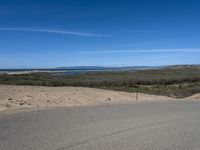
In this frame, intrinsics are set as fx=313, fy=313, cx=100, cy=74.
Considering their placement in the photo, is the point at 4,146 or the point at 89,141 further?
the point at 89,141

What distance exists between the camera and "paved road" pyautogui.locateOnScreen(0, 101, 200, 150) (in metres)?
7.54

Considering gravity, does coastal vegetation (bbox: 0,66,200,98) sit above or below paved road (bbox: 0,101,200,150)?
below

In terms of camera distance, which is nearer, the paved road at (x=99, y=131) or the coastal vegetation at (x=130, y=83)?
the paved road at (x=99, y=131)

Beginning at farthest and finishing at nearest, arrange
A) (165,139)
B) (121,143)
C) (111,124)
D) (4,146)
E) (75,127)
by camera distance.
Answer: (111,124), (75,127), (165,139), (121,143), (4,146)

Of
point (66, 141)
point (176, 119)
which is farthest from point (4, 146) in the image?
point (176, 119)

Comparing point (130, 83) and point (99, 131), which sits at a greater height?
point (99, 131)

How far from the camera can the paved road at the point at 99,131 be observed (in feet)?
24.7

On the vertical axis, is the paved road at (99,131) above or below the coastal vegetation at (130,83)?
above

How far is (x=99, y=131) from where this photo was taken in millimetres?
9133

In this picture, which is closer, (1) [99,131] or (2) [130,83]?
(1) [99,131]

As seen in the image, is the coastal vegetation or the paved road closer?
the paved road

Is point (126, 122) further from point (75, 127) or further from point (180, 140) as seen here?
point (180, 140)

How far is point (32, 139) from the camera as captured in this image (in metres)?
8.00

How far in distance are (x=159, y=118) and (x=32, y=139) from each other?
5.45m
